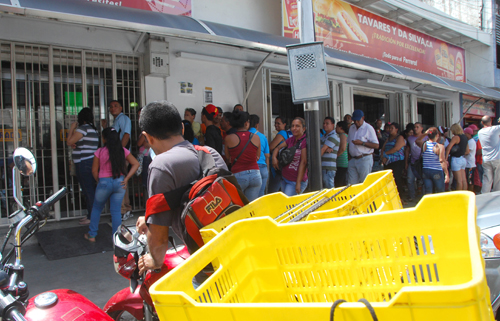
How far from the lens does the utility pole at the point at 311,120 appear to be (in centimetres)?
410

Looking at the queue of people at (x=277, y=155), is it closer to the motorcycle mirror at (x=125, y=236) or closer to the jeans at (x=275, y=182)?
the jeans at (x=275, y=182)

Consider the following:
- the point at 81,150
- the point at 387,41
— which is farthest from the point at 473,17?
the point at 81,150

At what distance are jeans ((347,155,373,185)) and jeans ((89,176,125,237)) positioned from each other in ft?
14.5

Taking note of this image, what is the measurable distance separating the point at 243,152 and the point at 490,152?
6.44m

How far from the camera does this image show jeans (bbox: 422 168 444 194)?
23.9ft

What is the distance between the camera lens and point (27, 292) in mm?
1594

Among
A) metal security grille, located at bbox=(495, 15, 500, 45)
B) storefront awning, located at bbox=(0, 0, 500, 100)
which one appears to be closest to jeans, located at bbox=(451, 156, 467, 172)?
storefront awning, located at bbox=(0, 0, 500, 100)

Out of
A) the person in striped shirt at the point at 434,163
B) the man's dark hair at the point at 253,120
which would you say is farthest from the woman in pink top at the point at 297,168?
the person in striped shirt at the point at 434,163

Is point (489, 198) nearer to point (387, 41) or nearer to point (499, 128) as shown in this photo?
point (499, 128)

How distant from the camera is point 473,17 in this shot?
14562mm

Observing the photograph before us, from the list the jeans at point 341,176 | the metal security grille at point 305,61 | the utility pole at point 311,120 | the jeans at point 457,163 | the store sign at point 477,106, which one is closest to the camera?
the metal security grille at point 305,61

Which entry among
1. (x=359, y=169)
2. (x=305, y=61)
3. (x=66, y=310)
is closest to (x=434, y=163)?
(x=359, y=169)

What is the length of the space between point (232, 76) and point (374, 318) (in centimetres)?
711

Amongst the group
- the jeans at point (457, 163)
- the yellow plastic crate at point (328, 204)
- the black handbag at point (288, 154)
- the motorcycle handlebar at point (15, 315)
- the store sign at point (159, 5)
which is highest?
the store sign at point (159, 5)
